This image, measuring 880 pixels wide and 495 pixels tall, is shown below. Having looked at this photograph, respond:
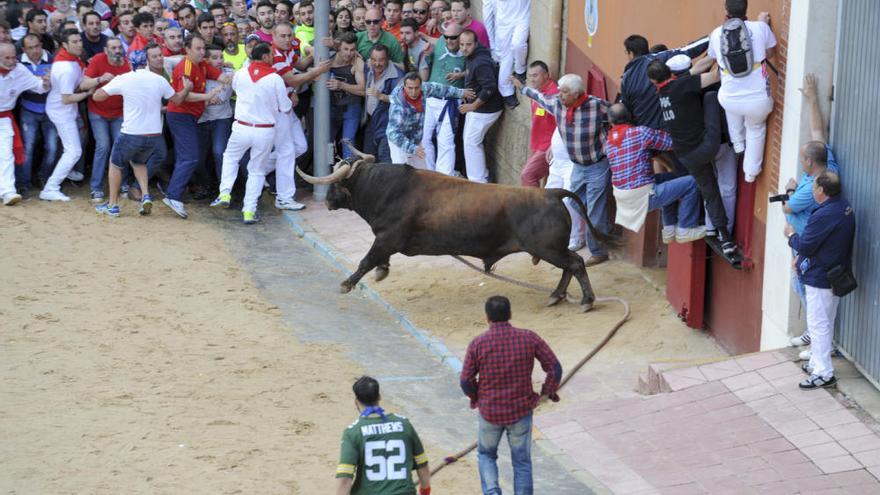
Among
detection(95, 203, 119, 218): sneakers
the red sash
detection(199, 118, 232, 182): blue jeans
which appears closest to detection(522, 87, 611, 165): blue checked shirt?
detection(199, 118, 232, 182): blue jeans

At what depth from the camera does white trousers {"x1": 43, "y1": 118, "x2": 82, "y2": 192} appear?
55.5 ft

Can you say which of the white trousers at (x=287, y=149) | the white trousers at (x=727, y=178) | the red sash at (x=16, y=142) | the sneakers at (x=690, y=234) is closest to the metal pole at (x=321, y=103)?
the white trousers at (x=287, y=149)

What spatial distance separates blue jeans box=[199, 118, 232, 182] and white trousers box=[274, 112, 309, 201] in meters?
0.68

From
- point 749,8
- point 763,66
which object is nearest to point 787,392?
point 763,66

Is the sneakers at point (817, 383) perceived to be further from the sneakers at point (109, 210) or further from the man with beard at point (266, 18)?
the man with beard at point (266, 18)

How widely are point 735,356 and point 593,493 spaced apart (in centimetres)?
238

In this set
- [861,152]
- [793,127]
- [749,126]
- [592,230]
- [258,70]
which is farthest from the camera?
[258,70]

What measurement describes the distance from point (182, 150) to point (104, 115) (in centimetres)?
103

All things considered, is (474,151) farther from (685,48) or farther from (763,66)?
(763,66)

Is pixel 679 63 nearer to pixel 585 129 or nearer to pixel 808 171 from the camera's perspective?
→ pixel 808 171

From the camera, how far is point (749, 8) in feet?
37.0

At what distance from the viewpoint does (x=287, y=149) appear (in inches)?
685

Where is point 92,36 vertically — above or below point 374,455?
above

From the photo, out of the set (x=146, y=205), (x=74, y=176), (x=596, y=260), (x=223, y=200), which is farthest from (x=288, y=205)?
(x=596, y=260)
